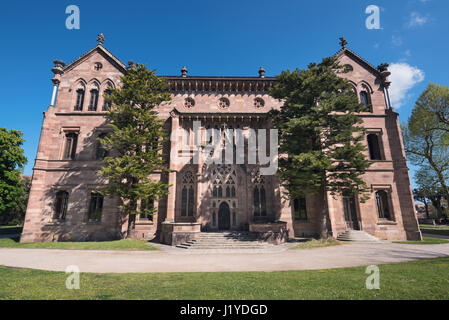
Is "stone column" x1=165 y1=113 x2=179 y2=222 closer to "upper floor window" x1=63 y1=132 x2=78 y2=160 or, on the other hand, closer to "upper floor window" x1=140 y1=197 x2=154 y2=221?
"upper floor window" x1=140 y1=197 x2=154 y2=221

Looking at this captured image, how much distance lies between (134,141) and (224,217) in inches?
445

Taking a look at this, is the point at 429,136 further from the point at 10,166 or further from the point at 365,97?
the point at 10,166

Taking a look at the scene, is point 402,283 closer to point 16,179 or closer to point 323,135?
point 323,135

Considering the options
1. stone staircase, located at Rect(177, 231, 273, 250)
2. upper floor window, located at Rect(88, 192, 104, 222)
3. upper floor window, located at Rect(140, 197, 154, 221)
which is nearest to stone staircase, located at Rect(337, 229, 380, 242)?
stone staircase, located at Rect(177, 231, 273, 250)

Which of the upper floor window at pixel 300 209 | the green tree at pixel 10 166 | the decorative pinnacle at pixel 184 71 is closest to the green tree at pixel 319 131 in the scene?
the upper floor window at pixel 300 209

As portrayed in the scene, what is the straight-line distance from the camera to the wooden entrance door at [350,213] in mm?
19641

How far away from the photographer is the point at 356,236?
1783 cm

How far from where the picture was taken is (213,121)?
22.0 metres

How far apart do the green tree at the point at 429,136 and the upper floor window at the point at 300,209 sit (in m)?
18.2

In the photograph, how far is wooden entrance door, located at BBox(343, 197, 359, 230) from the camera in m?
19.6

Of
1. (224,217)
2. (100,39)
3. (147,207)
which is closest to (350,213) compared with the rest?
(224,217)

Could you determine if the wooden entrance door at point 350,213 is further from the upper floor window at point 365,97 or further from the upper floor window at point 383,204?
the upper floor window at point 365,97
